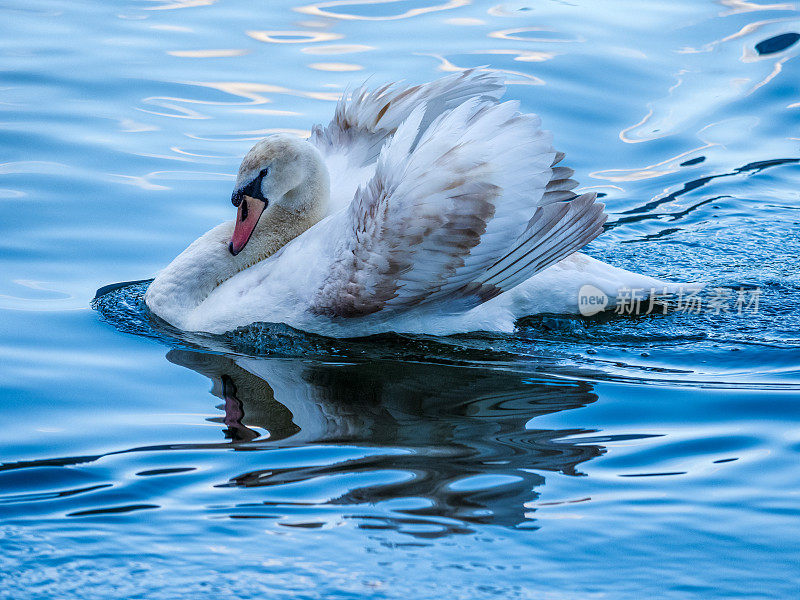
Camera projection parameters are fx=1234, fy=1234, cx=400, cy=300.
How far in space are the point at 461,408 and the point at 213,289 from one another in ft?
6.21

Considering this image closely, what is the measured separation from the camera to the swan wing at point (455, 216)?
5906 mm

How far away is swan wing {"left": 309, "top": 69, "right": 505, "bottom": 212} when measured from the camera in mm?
6867

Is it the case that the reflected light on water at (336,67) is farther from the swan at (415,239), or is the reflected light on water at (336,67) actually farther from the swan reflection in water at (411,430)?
the swan reflection in water at (411,430)

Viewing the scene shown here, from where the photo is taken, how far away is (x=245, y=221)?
6.59 meters

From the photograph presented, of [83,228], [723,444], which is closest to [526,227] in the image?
[723,444]

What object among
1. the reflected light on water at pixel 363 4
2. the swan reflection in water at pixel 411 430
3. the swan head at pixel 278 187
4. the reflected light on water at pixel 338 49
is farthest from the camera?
the reflected light on water at pixel 363 4

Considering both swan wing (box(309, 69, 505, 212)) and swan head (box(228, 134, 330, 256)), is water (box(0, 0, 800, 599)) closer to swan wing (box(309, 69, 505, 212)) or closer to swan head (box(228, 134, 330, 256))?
swan head (box(228, 134, 330, 256))

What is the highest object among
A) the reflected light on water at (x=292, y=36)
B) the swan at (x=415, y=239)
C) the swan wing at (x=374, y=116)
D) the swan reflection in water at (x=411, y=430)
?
the reflected light on water at (x=292, y=36)

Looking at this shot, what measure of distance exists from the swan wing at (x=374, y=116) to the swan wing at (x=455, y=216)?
67 centimetres

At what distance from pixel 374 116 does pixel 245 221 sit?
3.36 feet

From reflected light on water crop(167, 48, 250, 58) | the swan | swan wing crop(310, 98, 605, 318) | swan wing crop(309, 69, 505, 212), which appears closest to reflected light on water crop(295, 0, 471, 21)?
reflected light on water crop(167, 48, 250, 58)

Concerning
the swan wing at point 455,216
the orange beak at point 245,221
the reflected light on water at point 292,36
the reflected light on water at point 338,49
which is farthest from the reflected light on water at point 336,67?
the swan wing at point 455,216

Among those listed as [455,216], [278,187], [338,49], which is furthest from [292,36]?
[455,216]

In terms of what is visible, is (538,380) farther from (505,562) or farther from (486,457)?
(505,562)
